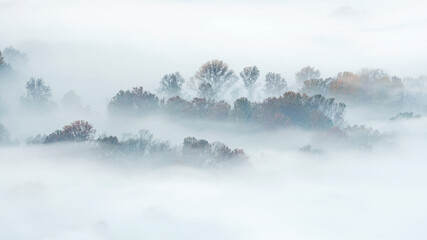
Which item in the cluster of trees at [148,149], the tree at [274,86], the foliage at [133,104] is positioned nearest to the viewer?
the cluster of trees at [148,149]

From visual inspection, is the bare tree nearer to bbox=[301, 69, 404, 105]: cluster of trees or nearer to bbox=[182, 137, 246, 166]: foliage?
bbox=[182, 137, 246, 166]: foliage

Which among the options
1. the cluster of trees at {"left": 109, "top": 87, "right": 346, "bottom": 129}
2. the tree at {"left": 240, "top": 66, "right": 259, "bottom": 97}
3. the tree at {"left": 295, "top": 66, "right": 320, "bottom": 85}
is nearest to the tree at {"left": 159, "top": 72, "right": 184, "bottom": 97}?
the cluster of trees at {"left": 109, "top": 87, "right": 346, "bottom": 129}

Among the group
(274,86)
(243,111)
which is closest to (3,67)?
(243,111)

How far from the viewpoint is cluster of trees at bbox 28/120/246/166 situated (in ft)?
268

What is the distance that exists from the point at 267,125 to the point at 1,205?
146 feet

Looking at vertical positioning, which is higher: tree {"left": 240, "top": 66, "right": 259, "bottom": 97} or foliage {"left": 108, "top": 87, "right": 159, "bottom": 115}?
tree {"left": 240, "top": 66, "right": 259, "bottom": 97}

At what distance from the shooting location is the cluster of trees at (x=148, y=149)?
268ft

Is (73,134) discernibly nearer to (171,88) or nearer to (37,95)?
(37,95)

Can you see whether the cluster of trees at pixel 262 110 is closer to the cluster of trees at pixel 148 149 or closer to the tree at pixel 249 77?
the cluster of trees at pixel 148 149

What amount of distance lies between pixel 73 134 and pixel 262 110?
34898 millimetres

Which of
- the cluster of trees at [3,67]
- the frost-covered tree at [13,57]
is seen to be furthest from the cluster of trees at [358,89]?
the frost-covered tree at [13,57]

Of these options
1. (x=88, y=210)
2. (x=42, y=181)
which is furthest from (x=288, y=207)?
(x=42, y=181)

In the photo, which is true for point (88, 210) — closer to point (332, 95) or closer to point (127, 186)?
point (127, 186)

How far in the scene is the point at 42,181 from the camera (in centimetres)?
7944
